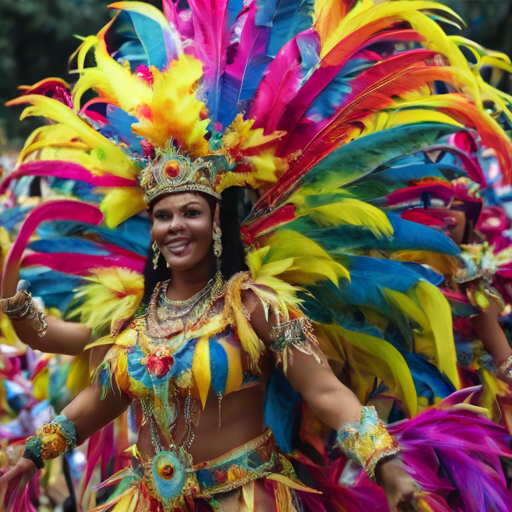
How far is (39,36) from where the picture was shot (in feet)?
43.2

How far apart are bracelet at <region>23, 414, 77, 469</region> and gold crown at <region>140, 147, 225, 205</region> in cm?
99

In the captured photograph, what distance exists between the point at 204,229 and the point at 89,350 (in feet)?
2.95

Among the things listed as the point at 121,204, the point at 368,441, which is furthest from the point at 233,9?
the point at 368,441

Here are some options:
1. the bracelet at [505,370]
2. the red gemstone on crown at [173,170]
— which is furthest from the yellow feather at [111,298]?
the bracelet at [505,370]

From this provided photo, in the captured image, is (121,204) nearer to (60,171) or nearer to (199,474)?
(60,171)

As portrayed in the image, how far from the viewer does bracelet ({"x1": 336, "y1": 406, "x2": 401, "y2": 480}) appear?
7.75 ft

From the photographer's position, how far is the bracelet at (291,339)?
2713mm

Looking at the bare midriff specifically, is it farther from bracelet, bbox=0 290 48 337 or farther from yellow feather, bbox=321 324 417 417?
bracelet, bbox=0 290 48 337

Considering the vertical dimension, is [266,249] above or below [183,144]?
below

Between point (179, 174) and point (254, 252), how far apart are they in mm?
431

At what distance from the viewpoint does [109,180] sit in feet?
10.6

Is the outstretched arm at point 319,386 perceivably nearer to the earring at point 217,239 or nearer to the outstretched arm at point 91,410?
the earring at point 217,239

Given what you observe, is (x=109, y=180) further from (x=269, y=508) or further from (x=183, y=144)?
(x=269, y=508)

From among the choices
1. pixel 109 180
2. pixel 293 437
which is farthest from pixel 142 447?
pixel 109 180
